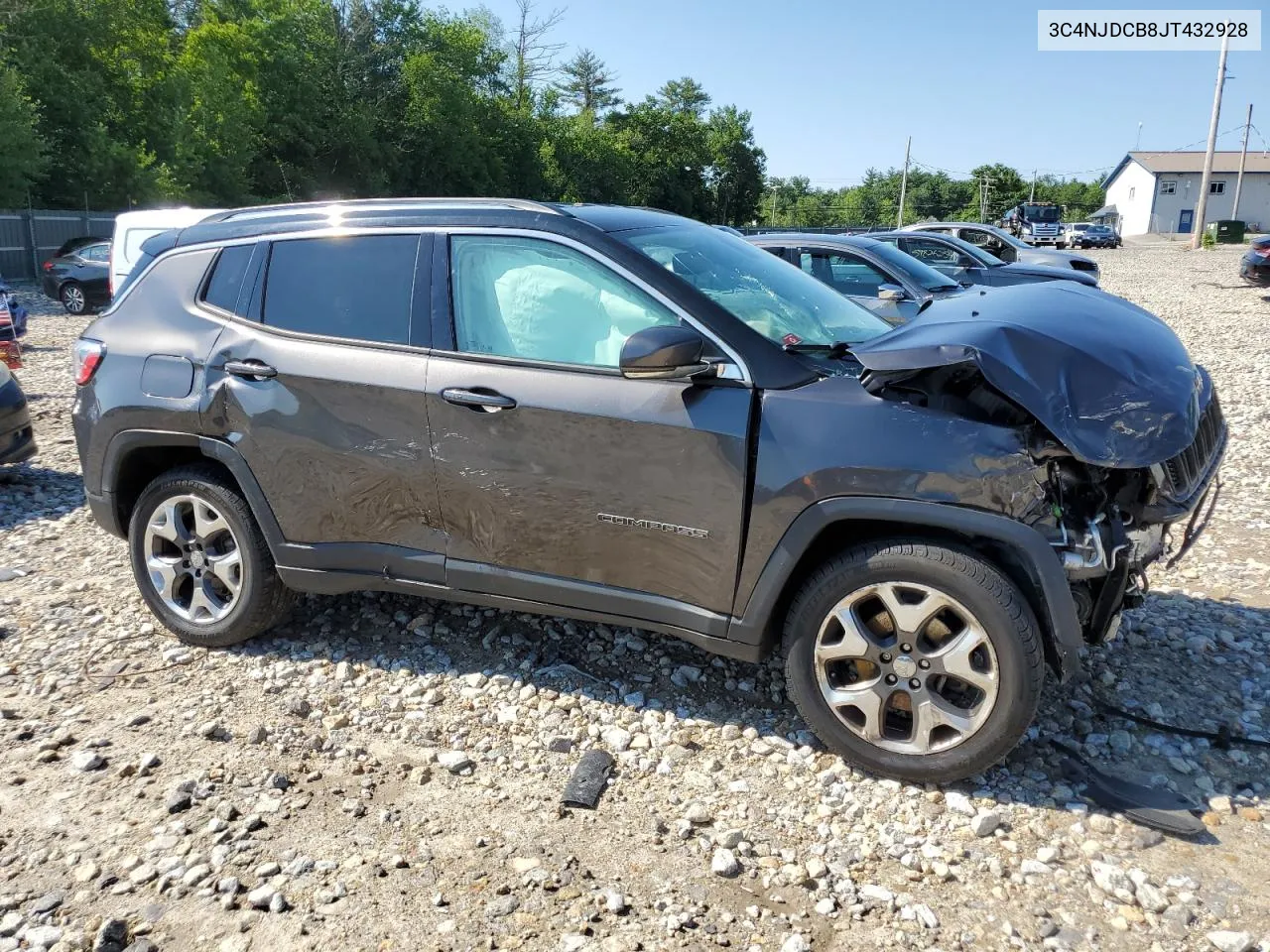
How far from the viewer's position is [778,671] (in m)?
4.17

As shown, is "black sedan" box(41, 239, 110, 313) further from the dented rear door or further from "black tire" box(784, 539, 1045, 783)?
"black tire" box(784, 539, 1045, 783)

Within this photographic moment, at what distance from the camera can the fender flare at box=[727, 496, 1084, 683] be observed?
301 centimetres

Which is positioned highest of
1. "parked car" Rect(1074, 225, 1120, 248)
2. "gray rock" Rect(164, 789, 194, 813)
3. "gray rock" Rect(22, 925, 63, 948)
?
"parked car" Rect(1074, 225, 1120, 248)

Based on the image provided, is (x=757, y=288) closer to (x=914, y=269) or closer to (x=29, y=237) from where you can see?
(x=914, y=269)

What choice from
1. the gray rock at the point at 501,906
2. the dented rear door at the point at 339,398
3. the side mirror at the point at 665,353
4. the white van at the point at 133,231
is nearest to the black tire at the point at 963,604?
the side mirror at the point at 665,353

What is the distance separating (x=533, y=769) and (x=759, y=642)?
938 mm

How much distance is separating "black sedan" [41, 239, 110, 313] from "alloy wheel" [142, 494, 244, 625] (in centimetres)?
1797

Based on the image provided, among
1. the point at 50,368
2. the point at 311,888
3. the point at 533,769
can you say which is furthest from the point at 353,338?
the point at 50,368

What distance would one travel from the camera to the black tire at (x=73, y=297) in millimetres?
19859

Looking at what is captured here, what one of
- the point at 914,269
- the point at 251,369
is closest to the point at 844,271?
the point at 914,269

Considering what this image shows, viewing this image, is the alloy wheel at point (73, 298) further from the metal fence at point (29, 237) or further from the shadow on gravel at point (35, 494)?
the shadow on gravel at point (35, 494)

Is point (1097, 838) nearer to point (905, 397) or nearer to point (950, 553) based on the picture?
point (950, 553)

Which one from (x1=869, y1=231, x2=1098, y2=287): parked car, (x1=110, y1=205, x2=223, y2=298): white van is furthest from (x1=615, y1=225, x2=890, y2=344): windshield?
(x1=869, y1=231, x2=1098, y2=287): parked car

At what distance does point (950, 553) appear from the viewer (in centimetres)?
313
